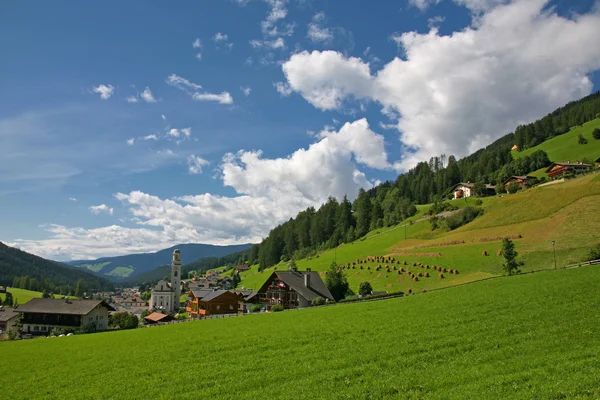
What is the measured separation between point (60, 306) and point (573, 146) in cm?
18532

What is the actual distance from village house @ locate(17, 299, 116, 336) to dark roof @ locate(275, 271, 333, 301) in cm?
3922

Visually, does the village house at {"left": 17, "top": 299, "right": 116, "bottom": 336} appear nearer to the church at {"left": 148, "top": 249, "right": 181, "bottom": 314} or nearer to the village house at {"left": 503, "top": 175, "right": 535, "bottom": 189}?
→ the church at {"left": 148, "top": 249, "right": 181, "bottom": 314}

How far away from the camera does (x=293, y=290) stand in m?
75.1

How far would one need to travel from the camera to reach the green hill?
152125 mm

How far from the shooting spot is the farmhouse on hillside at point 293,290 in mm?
73500

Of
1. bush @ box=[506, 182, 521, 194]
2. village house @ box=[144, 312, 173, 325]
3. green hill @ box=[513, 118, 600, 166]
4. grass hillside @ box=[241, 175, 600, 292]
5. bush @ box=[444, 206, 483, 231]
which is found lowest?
village house @ box=[144, 312, 173, 325]

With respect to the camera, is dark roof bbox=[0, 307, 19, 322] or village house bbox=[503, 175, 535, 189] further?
village house bbox=[503, 175, 535, 189]

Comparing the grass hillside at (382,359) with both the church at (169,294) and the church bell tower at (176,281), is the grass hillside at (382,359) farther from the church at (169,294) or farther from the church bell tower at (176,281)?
the church bell tower at (176,281)

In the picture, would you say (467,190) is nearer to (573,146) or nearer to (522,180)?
(522,180)

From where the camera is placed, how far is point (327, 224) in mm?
163625

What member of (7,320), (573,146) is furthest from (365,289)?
(573,146)

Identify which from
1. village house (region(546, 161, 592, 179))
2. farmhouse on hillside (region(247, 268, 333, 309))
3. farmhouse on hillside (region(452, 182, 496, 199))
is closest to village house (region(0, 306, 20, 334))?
farmhouse on hillside (region(247, 268, 333, 309))

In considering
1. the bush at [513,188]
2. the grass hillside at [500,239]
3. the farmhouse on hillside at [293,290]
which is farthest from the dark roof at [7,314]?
the bush at [513,188]

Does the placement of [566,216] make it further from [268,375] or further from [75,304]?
[75,304]
